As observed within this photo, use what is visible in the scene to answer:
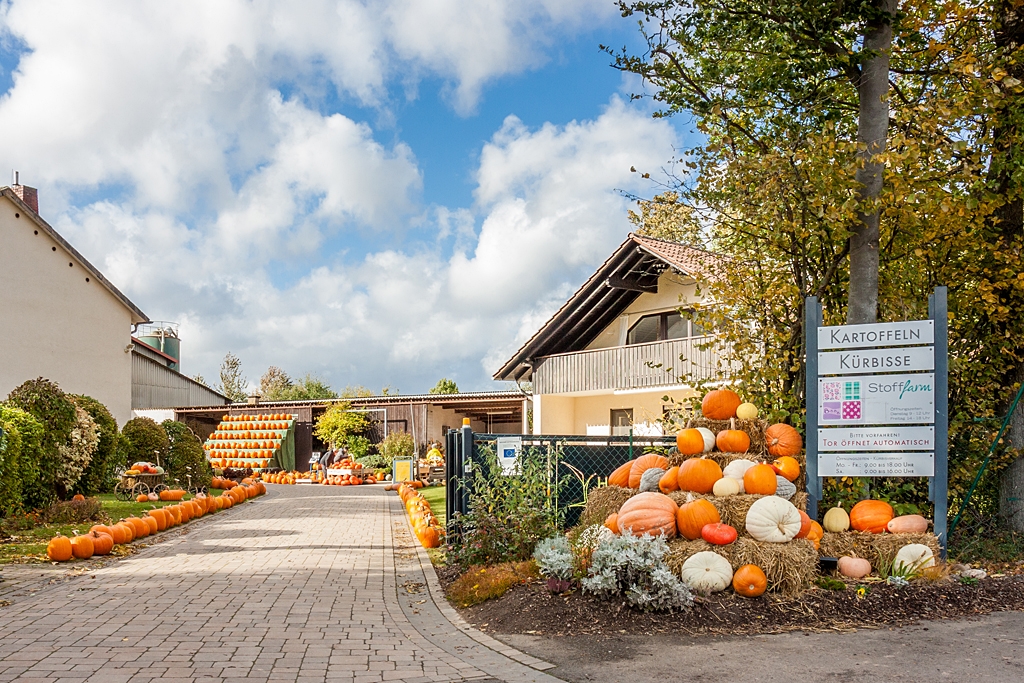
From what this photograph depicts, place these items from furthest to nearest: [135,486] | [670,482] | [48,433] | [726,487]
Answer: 1. [135,486]
2. [48,433]
3. [670,482]
4. [726,487]

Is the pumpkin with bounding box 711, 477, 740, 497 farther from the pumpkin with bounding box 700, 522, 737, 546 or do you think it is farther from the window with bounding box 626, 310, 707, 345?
the window with bounding box 626, 310, 707, 345

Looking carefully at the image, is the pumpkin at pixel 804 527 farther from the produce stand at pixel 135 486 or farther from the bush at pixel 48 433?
the produce stand at pixel 135 486

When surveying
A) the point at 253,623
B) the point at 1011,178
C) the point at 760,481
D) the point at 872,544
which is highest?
the point at 1011,178

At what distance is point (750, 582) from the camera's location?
6.45 m

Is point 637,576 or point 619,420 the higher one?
point 637,576

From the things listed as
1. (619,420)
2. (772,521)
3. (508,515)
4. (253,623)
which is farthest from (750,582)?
(619,420)

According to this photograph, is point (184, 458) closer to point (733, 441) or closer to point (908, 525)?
point (733, 441)

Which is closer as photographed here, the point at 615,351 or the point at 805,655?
the point at 805,655

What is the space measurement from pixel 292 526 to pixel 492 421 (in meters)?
24.7

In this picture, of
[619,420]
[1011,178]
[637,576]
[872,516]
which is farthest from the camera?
[619,420]

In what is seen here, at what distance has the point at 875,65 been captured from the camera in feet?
27.5

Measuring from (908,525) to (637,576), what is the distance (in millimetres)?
2796

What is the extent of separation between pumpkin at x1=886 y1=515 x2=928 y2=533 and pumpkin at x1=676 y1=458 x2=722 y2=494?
160cm

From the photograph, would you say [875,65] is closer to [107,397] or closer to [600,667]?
[600,667]
